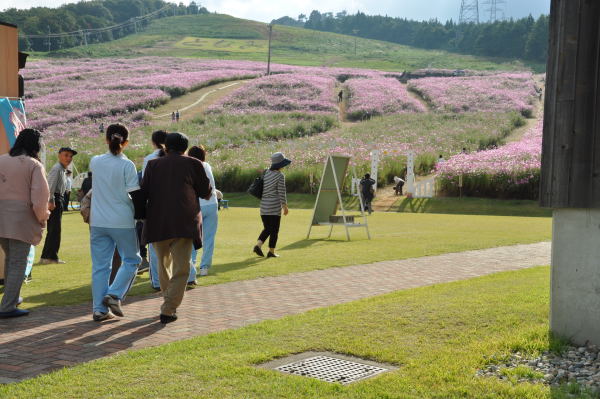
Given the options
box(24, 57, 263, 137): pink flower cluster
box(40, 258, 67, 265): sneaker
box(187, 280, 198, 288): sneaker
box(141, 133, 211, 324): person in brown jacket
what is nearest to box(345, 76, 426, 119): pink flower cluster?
box(24, 57, 263, 137): pink flower cluster

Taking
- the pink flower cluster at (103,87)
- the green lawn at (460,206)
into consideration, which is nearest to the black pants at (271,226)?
the green lawn at (460,206)

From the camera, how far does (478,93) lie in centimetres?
6044

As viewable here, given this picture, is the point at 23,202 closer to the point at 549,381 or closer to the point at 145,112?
the point at 549,381

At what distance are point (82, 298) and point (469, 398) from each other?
5.66m

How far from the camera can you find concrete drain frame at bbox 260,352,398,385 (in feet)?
17.6

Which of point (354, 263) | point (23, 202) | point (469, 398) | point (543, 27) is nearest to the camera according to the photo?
point (469, 398)

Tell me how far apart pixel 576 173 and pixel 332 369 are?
255 cm

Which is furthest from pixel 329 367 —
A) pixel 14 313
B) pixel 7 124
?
pixel 7 124

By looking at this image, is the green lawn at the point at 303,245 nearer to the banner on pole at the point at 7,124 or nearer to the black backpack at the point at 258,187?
the black backpack at the point at 258,187

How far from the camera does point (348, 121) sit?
174 ft

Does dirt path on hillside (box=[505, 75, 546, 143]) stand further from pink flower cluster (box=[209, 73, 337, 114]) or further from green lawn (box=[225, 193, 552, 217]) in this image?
green lawn (box=[225, 193, 552, 217])

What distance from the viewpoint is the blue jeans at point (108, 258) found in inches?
296

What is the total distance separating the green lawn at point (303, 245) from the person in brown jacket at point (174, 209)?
2.00m

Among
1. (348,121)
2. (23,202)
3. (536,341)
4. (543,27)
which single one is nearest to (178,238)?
(23,202)
